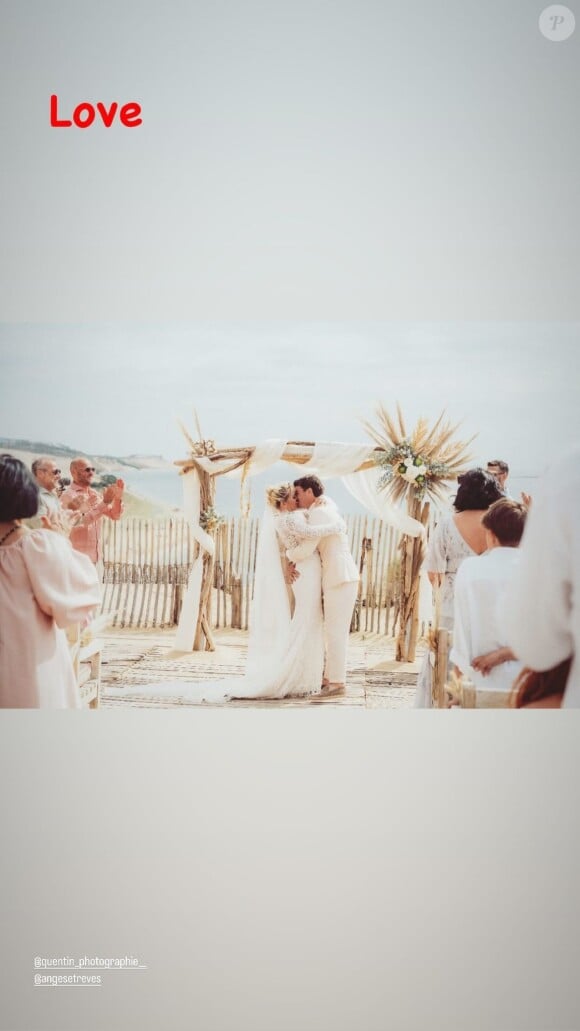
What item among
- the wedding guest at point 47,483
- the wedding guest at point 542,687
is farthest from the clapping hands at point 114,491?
the wedding guest at point 542,687

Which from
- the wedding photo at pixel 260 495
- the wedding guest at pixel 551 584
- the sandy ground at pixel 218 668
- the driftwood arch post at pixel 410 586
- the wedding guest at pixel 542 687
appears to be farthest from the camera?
the driftwood arch post at pixel 410 586

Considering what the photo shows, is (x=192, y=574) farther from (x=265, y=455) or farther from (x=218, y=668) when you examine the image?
(x=265, y=455)

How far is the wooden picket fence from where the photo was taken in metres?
4.19

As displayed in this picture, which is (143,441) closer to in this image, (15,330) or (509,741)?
(15,330)

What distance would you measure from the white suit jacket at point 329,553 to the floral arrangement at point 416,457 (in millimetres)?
311

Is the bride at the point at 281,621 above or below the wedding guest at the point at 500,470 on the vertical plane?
below

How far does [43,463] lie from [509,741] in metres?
2.13

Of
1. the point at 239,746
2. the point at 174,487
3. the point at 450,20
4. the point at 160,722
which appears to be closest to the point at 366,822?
the point at 239,746

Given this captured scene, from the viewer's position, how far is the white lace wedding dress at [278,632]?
418cm

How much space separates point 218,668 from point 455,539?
115 cm

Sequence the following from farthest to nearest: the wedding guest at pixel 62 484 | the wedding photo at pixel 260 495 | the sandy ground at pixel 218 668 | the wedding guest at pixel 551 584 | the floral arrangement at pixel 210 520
→ 1. the floral arrangement at pixel 210 520
2. the sandy ground at pixel 218 668
3. the wedding guest at pixel 62 484
4. the wedding photo at pixel 260 495
5. the wedding guest at pixel 551 584

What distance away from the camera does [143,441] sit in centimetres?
414

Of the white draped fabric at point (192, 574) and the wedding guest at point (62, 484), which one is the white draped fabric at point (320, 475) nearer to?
the white draped fabric at point (192, 574)

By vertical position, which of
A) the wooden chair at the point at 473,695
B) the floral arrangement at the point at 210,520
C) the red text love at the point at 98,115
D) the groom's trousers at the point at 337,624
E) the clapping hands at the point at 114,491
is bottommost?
the wooden chair at the point at 473,695
